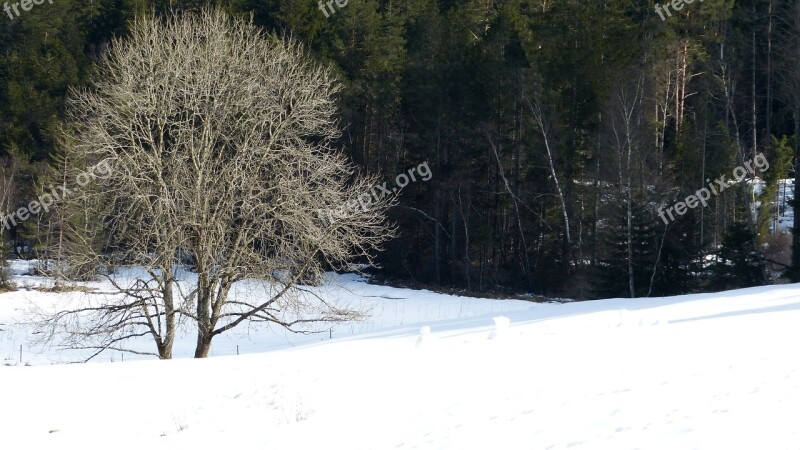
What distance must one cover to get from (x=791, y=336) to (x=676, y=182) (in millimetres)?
26067

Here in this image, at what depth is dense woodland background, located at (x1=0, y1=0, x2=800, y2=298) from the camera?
32.0 metres

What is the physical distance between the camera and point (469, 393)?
1062 cm

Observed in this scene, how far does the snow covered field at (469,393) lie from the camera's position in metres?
8.66

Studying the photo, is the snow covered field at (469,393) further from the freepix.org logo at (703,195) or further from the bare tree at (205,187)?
the freepix.org logo at (703,195)

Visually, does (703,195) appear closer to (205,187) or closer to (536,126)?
(536,126)

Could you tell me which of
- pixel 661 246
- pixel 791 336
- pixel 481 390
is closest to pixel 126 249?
pixel 481 390

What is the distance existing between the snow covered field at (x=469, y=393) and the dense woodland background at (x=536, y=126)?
16.8 m

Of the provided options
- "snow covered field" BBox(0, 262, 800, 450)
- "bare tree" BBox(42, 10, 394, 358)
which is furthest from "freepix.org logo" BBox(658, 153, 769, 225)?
"snow covered field" BBox(0, 262, 800, 450)

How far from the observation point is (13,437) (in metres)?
11.0

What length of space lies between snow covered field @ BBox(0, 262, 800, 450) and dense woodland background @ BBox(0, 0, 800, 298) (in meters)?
16.8

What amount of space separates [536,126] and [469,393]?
1063 inches

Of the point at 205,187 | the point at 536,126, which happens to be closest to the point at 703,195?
the point at 536,126

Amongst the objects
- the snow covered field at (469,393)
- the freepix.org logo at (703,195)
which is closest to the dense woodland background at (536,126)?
the freepix.org logo at (703,195)

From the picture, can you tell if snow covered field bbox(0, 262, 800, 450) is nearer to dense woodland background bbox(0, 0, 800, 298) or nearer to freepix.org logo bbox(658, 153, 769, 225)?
freepix.org logo bbox(658, 153, 769, 225)
